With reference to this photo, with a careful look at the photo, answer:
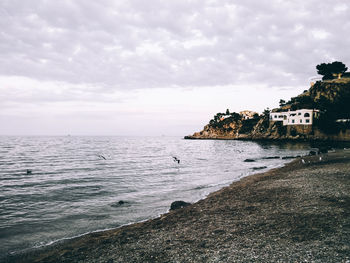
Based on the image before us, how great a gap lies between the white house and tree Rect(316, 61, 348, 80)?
123 feet

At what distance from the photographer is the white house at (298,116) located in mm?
123869

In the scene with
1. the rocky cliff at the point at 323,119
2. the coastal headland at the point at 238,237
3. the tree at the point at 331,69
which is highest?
the tree at the point at 331,69

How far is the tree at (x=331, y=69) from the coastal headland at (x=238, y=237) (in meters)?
161

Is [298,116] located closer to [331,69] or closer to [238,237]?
[331,69]

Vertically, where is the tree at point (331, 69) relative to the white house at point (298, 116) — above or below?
above

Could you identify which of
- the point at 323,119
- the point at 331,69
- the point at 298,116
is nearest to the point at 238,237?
the point at 323,119

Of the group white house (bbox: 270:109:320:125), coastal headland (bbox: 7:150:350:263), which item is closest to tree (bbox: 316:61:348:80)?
white house (bbox: 270:109:320:125)

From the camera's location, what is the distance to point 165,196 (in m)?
20.8

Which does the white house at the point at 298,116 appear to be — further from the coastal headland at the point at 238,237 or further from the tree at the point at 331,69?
the coastal headland at the point at 238,237

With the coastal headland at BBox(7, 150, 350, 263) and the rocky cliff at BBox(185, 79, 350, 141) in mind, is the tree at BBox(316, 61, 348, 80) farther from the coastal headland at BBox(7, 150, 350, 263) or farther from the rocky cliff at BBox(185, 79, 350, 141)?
the coastal headland at BBox(7, 150, 350, 263)

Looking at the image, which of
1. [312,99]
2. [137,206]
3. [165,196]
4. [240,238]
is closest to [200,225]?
[240,238]

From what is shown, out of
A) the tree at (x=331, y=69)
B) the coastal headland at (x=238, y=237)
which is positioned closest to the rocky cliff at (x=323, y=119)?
the tree at (x=331, y=69)

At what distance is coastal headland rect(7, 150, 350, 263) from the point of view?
7221 millimetres

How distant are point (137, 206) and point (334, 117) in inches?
5111
